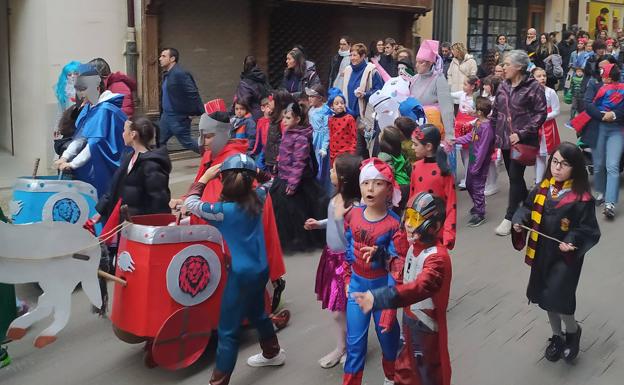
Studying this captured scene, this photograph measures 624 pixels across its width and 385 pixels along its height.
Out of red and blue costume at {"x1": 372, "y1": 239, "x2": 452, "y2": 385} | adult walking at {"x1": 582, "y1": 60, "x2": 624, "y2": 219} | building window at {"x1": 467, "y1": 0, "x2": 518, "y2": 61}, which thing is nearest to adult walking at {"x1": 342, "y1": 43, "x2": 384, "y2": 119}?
adult walking at {"x1": 582, "y1": 60, "x2": 624, "y2": 219}

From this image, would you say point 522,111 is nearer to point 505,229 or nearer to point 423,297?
point 505,229

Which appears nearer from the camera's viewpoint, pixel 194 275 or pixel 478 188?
pixel 194 275

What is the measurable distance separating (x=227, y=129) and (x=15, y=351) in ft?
7.07

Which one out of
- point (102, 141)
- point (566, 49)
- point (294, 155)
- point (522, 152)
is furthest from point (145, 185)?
point (566, 49)

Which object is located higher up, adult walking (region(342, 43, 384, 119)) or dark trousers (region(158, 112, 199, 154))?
adult walking (region(342, 43, 384, 119))

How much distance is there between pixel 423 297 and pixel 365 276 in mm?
698

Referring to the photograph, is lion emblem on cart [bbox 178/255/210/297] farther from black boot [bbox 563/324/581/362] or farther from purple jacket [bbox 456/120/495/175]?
purple jacket [bbox 456/120/495/175]

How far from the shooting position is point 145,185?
18.7 ft

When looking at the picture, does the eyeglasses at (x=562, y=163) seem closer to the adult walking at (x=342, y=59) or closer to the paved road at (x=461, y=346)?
the paved road at (x=461, y=346)

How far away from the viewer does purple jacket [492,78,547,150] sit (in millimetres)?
7891

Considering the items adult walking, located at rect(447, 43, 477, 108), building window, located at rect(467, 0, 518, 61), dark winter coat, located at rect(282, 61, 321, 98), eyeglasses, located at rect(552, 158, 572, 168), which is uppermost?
building window, located at rect(467, 0, 518, 61)

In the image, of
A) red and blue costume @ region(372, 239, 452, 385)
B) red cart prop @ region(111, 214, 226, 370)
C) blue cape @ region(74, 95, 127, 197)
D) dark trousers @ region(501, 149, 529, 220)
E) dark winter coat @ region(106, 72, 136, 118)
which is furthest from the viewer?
dark winter coat @ region(106, 72, 136, 118)

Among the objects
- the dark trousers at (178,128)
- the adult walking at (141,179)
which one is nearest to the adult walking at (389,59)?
the dark trousers at (178,128)

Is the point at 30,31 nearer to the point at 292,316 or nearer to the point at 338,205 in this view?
the point at 292,316
